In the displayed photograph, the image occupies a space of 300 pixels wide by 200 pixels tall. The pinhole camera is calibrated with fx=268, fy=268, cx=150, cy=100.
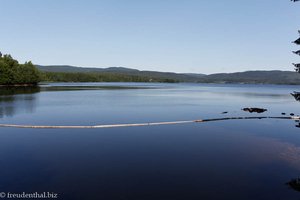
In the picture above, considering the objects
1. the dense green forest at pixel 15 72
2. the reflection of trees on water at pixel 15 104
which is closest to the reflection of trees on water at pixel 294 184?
the reflection of trees on water at pixel 15 104

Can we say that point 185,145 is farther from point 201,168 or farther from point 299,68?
point 299,68

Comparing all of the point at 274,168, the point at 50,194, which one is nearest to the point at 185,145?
the point at 274,168

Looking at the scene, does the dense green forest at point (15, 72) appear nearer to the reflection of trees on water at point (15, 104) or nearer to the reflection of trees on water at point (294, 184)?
the reflection of trees on water at point (15, 104)

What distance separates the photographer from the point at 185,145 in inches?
1217

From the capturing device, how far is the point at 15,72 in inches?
6102

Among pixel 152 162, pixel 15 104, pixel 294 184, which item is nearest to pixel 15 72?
pixel 15 104

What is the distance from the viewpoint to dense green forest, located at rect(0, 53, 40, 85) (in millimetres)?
147225

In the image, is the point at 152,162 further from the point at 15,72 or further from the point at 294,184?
the point at 15,72

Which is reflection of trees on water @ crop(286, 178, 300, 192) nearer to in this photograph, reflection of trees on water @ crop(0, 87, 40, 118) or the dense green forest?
reflection of trees on water @ crop(0, 87, 40, 118)

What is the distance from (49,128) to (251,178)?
2967 cm

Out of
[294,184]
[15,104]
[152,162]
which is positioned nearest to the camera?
[294,184]

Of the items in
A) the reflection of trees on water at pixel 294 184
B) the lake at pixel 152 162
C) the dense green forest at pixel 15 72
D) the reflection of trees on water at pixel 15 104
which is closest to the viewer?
the lake at pixel 152 162

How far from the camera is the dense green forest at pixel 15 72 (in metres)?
147

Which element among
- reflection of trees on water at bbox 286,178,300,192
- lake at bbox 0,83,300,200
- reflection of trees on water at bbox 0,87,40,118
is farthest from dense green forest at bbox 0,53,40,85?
reflection of trees on water at bbox 286,178,300,192
